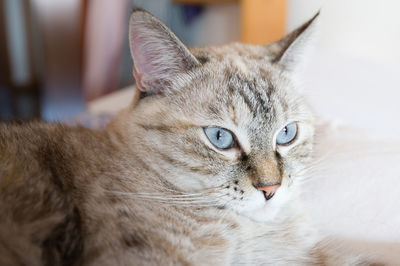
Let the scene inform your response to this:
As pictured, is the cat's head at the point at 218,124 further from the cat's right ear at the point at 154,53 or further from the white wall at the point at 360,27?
the white wall at the point at 360,27

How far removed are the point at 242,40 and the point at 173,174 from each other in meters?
1.45

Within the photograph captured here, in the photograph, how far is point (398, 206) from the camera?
3.70 ft

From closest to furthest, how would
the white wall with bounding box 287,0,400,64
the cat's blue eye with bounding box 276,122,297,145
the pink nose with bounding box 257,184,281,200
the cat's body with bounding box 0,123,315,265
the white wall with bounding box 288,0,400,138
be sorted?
the cat's body with bounding box 0,123,315,265 → the pink nose with bounding box 257,184,281,200 → the cat's blue eye with bounding box 276,122,297,145 → the white wall with bounding box 288,0,400,138 → the white wall with bounding box 287,0,400,64

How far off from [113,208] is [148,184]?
0.13 m

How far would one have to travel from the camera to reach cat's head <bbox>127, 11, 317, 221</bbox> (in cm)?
106

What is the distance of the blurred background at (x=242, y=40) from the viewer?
1662 millimetres

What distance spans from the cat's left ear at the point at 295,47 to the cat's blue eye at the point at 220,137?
1.13 feet

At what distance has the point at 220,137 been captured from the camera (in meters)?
1.09

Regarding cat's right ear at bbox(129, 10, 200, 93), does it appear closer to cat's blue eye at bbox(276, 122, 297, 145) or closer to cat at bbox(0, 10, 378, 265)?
cat at bbox(0, 10, 378, 265)

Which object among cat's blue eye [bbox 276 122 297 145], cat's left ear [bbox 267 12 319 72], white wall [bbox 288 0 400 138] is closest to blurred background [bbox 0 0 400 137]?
white wall [bbox 288 0 400 138]

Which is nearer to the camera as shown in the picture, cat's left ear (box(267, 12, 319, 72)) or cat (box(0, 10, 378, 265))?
cat (box(0, 10, 378, 265))

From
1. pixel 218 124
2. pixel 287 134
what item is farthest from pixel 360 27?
pixel 218 124

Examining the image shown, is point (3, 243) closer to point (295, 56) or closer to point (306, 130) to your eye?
point (306, 130)

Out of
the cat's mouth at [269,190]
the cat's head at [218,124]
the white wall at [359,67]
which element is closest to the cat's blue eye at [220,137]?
the cat's head at [218,124]
